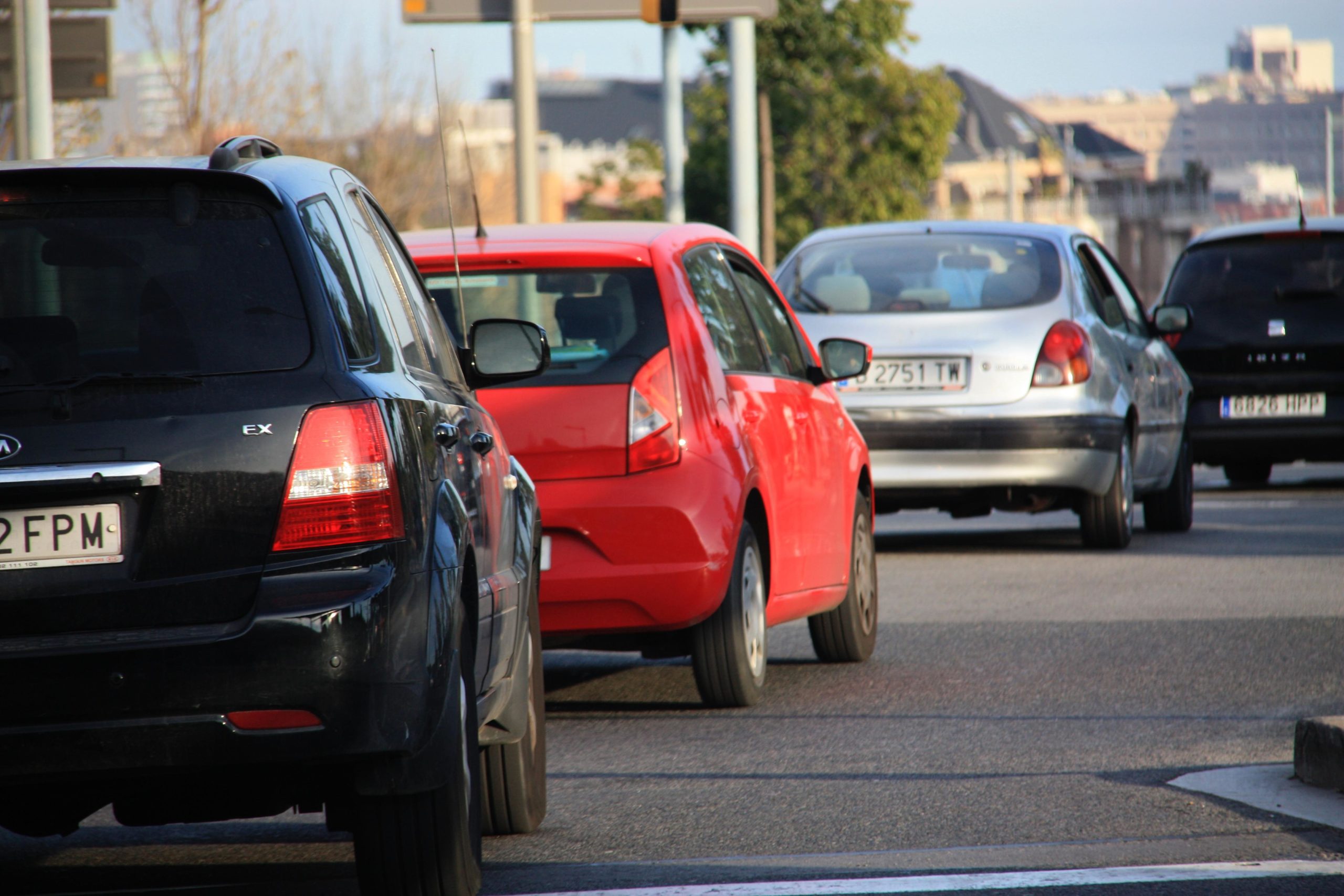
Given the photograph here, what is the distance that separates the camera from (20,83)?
13031 mm

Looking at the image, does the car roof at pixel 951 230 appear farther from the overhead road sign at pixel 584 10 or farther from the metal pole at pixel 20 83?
the metal pole at pixel 20 83

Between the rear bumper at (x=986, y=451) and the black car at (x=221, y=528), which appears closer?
the black car at (x=221, y=528)

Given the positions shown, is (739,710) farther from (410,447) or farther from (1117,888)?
(410,447)

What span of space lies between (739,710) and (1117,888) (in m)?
3.03

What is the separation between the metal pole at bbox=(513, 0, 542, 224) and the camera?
13781mm

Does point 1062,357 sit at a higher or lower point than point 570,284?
lower

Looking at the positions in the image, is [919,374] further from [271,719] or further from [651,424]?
[271,719]

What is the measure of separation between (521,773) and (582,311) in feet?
7.26

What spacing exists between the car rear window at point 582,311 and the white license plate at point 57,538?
3.26m

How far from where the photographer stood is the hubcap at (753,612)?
7.49 metres

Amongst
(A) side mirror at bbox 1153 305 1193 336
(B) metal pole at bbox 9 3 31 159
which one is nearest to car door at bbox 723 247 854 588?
(A) side mirror at bbox 1153 305 1193 336

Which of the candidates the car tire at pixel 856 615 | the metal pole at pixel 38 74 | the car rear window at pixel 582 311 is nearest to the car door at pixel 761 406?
the car rear window at pixel 582 311

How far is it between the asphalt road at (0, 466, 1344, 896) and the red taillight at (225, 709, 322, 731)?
1091 millimetres

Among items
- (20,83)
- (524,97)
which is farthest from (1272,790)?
(20,83)
